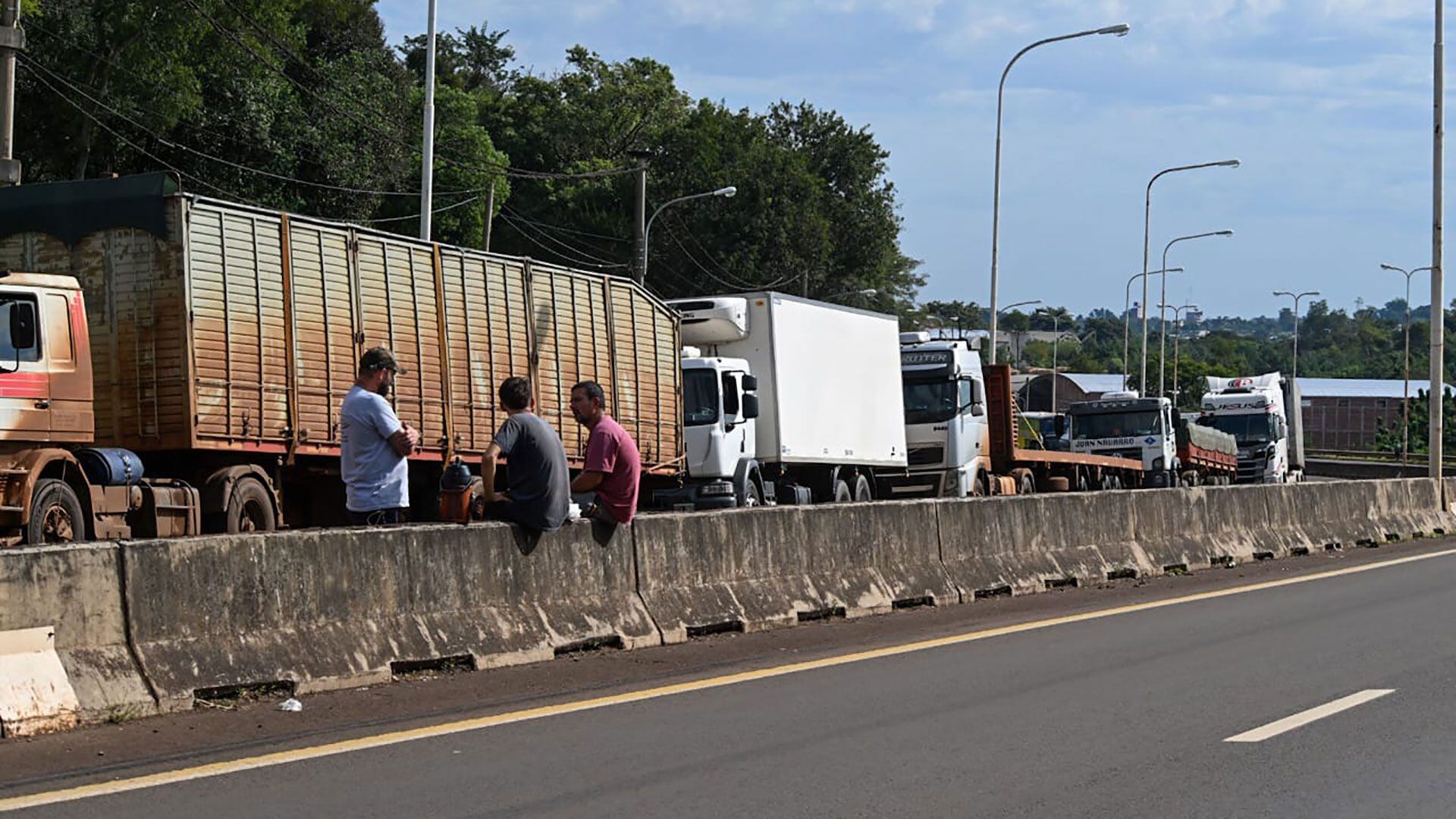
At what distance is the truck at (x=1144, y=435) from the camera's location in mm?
44375

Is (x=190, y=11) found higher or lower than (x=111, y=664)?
higher

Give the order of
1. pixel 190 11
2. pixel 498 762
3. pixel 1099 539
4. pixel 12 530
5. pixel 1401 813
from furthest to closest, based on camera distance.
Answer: pixel 190 11 → pixel 1099 539 → pixel 12 530 → pixel 498 762 → pixel 1401 813

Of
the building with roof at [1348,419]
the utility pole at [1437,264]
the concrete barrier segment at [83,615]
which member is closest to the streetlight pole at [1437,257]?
the utility pole at [1437,264]

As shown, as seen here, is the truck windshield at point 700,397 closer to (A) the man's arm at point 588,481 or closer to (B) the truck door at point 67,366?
(B) the truck door at point 67,366

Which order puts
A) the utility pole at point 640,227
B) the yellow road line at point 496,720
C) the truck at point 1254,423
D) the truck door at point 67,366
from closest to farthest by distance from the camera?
the yellow road line at point 496,720, the truck door at point 67,366, the utility pole at point 640,227, the truck at point 1254,423

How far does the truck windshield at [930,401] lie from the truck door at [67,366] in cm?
1957

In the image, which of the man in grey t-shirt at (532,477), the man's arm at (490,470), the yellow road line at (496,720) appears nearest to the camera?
the yellow road line at (496,720)

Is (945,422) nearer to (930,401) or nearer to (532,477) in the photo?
(930,401)

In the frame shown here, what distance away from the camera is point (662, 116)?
296 ft

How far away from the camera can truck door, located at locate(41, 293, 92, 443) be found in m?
15.2

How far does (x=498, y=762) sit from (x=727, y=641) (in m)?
5.01

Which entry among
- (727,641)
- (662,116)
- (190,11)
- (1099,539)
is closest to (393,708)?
(727,641)

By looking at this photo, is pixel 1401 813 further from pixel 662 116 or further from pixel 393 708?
pixel 662 116

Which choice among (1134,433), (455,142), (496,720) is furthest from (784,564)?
(455,142)
